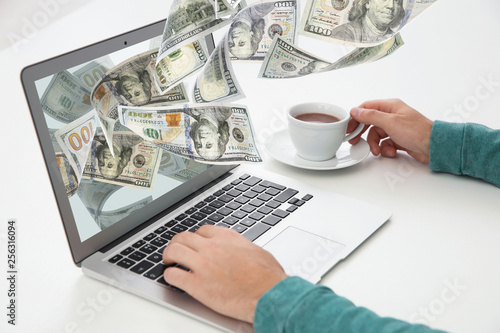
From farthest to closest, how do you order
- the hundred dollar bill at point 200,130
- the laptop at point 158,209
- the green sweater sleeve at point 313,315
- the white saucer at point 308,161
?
the white saucer at point 308,161 < the hundred dollar bill at point 200,130 < the laptop at point 158,209 < the green sweater sleeve at point 313,315

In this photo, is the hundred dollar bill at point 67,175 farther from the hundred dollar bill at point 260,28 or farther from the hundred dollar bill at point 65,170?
the hundred dollar bill at point 260,28

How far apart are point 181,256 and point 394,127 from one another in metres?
0.57

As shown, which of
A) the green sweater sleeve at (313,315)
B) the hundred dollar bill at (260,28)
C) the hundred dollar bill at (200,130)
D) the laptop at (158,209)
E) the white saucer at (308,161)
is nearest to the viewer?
the green sweater sleeve at (313,315)

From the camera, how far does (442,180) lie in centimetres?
113

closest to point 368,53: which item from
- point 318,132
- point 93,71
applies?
point 318,132

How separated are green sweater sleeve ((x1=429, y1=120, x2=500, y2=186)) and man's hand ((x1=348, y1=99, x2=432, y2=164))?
0.09ft

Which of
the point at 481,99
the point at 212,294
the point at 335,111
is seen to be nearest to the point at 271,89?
the point at 335,111

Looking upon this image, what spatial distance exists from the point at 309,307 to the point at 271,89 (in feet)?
2.94

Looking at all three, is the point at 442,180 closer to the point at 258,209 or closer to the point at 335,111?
the point at 335,111

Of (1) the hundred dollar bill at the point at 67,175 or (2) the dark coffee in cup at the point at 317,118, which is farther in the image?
(2) the dark coffee in cup at the point at 317,118

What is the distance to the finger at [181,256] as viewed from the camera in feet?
2.62

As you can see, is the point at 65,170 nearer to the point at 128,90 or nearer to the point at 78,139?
the point at 78,139

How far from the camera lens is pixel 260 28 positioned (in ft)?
3.54

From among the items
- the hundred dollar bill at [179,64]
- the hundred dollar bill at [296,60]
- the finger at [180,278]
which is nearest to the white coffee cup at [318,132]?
the hundred dollar bill at [296,60]
